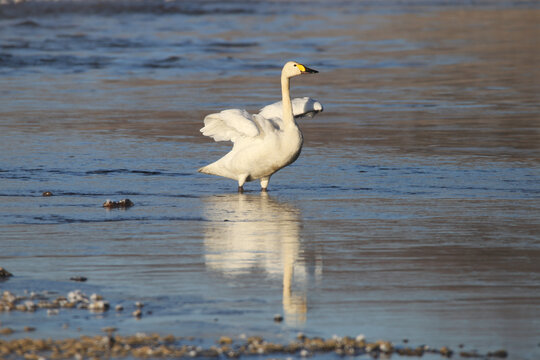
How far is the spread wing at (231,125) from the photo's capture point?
1204 cm

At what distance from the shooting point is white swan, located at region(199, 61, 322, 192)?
39.8ft

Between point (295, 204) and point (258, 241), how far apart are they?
6.73ft

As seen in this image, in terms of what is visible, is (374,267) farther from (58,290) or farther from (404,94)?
(404,94)

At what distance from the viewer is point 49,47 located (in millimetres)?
34094

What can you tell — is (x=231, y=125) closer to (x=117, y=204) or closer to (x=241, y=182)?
(x=241, y=182)

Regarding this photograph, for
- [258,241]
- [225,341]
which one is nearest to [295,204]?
[258,241]

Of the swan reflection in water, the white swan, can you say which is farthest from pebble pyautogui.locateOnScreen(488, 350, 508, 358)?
the white swan

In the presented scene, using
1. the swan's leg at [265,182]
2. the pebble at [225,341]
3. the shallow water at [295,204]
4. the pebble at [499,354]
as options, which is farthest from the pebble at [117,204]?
the pebble at [499,354]

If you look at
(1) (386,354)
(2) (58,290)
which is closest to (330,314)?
(1) (386,354)

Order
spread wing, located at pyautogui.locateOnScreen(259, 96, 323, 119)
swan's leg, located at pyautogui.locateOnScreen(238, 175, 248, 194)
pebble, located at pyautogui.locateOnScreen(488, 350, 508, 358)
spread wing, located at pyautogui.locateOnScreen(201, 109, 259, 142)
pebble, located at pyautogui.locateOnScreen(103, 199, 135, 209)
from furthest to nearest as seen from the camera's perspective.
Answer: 1. spread wing, located at pyautogui.locateOnScreen(259, 96, 323, 119)
2. swan's leg, located at pyautogui.locateOnScreen(238, 175, 248, 194)
3. spread wing, located at pyautogui.locateOnScreen(201, 109, 259, 142)
4. pebble, located at pyautogui.locateOnScreen(103, 199, 135, 209)
5. pebble, located at pyautogui.locateOnScreen(488, 350, 508, 358)

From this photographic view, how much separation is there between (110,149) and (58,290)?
754 cm

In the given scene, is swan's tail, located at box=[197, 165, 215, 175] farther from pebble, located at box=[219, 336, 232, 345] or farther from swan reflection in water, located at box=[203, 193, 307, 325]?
pebble, located at box=[219, 336, 232, 345]

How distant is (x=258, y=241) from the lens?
9.22 m

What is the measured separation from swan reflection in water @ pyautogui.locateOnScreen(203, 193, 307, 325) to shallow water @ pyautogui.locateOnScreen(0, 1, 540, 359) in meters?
0.03
